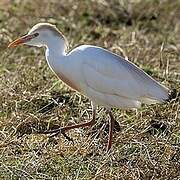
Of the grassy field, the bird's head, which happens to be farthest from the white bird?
the grassy field

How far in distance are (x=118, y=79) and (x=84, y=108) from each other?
2.67ft

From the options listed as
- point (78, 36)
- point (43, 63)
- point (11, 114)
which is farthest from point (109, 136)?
point (78, 36)

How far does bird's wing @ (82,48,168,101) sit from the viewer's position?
15.8ft

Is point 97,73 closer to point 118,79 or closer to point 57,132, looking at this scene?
point 118,79

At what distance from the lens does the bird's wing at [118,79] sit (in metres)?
4.81

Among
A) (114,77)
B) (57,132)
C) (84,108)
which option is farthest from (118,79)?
(84,108)

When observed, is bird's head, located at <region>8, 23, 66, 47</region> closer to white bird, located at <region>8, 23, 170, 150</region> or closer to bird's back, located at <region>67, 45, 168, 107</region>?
white bird, located at <region>8, 23, 170, 150</region>

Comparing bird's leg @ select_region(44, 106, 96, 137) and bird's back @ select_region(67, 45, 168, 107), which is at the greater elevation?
bird's back @ select_region(67, 45, 168, 107)

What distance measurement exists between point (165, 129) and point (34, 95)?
3.54ft

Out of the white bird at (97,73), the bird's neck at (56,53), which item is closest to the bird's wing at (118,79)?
the white bird at (97,73)

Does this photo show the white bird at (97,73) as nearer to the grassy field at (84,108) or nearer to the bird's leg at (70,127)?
the bird's leg at (70,127)

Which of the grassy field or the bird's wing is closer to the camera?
the grassy field

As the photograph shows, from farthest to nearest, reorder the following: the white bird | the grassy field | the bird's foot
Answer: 1. the bird's foot
2. the white bird
3. the grassy field

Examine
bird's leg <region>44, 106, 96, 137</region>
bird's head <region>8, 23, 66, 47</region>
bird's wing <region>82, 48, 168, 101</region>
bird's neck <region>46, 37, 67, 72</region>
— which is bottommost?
bird's leg <region>44, 106, 96, 137</region>
